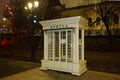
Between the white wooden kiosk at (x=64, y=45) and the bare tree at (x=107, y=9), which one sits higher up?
the bare tree at (x=107, y=9)

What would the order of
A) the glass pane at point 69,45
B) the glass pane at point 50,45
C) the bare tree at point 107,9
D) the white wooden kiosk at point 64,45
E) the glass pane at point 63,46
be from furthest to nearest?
the bare tree at point 107,9 < the glass pane at point 50,45 < the glass pane at point 63,46 < the glass pane at point 69,45 < the white wooden kiosk at point 64,45

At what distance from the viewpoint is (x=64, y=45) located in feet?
31.3

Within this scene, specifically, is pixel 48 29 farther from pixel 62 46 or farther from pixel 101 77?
pixel 101 77

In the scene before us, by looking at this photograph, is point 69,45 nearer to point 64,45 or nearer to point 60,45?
point 64,45

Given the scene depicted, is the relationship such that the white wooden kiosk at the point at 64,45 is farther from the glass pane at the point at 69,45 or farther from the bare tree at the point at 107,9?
the bare tree at the point at 107,9

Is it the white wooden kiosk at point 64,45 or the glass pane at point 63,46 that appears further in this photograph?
the glass pane at point 63,46

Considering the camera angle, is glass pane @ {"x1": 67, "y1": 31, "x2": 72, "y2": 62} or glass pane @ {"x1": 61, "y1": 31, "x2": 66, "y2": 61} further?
glass pane @ {"x1": 61, "y1": 31, "x2": 66, "y2": 61}

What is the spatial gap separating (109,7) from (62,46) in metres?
20.1

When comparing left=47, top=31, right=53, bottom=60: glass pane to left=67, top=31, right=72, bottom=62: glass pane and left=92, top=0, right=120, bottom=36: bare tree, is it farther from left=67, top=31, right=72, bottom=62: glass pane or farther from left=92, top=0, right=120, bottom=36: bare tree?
left=92, top=0, right=120, bottom=36: bare tree

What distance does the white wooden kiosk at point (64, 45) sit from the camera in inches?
350

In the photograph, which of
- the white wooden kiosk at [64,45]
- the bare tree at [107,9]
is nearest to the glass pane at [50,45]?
the white wooden kiosk at [64,45]

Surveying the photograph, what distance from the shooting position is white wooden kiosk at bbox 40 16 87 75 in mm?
8898

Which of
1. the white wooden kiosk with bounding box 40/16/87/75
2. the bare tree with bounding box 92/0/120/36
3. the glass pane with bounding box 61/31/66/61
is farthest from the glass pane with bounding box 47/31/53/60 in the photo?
the bare tree with bounding box 92/0/120/36

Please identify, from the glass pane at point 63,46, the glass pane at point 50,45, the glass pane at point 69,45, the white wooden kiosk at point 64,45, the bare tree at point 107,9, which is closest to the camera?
the white wooden kiosk at point 64,45
